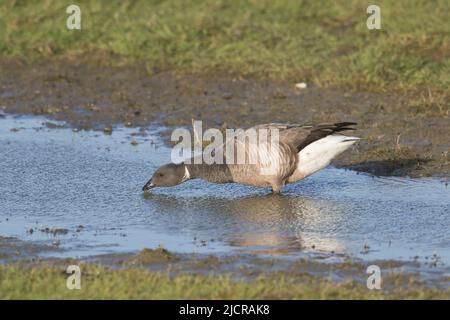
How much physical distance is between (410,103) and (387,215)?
3.06 meters

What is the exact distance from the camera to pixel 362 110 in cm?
1102

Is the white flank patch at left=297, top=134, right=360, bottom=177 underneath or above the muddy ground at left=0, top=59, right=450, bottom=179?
underneath

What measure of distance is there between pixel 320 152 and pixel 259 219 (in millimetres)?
1052

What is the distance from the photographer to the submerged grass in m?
6.02

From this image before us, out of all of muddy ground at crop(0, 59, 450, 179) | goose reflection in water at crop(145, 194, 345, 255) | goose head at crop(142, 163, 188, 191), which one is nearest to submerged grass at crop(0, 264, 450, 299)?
goose reflection in water at crop(145, 194, 345, 255)

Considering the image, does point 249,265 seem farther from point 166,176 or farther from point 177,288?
point 166,176

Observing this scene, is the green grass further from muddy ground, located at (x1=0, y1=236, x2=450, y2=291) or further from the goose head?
muddy ground, located at (x1=0, y1=236, x2=450, y2=291)

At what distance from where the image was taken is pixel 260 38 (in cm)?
1302

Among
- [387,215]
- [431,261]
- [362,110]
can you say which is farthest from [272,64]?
[431,261]

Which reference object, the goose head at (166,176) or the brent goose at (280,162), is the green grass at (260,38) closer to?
the brent goose at (280,162)

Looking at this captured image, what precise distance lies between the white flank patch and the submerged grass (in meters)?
2.56

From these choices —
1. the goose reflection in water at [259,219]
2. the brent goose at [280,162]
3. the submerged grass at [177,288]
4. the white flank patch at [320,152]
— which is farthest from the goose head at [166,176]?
the submerged grass at [177,288]

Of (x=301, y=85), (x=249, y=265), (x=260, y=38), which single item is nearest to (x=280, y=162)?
(x=249, y=265)

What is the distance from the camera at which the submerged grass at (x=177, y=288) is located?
19.7 feet
